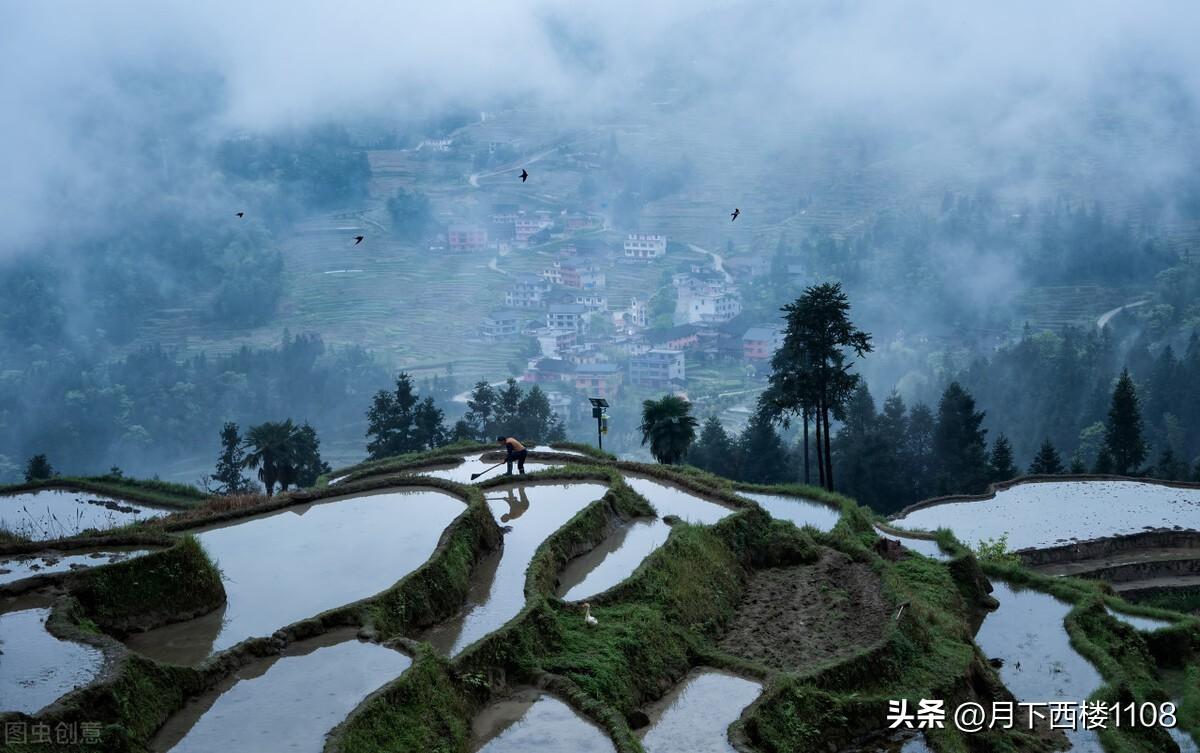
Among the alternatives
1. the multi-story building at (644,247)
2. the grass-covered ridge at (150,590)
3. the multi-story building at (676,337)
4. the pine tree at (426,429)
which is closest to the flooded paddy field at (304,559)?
the grass-covered ridge at (150,590)

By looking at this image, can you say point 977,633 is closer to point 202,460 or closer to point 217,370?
point 202,460

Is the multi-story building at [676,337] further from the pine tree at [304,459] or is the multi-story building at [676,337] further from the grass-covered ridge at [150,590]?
the grass-covered ridge at [150,590]

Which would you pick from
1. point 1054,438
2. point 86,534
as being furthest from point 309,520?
point 1054,438

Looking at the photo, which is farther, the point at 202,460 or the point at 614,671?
the point at 202,460

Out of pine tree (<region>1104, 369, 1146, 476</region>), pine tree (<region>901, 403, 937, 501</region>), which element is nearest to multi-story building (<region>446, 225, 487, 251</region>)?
pine tree (<region>901, 403, 937, 501</region>)

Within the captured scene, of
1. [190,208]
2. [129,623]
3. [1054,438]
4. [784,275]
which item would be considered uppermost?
[190,208]

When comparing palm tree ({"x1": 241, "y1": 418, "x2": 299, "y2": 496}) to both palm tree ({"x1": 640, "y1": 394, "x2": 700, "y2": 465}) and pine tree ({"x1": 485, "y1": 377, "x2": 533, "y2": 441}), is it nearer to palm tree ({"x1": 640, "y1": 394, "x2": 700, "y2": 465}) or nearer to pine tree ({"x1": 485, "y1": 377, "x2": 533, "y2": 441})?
palm tree ({"x1": 640, "y1": 394, "x2": 700, "y2": 465})
